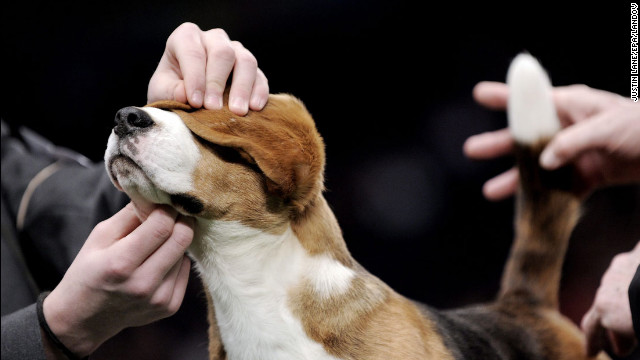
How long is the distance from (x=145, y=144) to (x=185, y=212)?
145 millimetres

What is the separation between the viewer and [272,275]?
1.09 m

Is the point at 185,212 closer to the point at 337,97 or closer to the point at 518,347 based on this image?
the point at 337,97

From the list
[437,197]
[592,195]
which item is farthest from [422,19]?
[592,195]

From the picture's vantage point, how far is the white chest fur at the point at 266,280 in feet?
3.52

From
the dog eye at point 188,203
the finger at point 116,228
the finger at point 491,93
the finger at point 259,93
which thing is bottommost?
Answer: the finger at point 116,228

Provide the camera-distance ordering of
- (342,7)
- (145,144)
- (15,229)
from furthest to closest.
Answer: (15,229) < (342,7) < (145,144)

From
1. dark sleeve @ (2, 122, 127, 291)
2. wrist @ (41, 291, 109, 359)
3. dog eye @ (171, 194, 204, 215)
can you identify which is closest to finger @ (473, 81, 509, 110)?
dog eye @ (171, 194, 204, 215)

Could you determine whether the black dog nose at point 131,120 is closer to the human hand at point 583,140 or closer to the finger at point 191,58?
the finger at point 191,58

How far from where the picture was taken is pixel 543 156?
1.25 m

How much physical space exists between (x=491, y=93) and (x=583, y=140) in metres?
0.21

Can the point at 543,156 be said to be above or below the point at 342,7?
below

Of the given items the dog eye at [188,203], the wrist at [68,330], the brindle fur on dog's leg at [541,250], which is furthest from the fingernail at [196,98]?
the brindle fur on dog's leg at [541,250]

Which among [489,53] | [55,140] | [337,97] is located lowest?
[55,140]

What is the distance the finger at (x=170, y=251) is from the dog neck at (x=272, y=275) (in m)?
0.05
